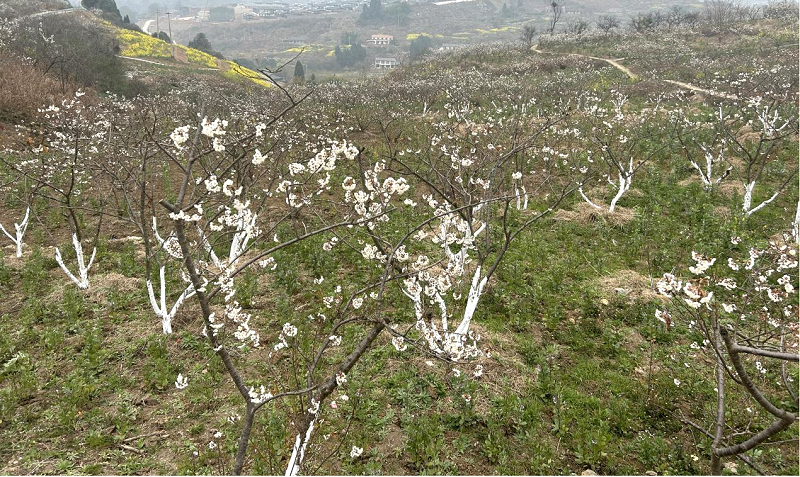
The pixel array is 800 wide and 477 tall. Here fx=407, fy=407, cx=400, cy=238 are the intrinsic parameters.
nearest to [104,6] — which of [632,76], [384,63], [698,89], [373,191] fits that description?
[384,63]

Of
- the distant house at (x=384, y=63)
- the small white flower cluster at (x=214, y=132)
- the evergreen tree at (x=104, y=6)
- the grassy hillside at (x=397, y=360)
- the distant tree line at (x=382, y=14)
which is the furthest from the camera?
the distant tree line at (x=382, y=14)

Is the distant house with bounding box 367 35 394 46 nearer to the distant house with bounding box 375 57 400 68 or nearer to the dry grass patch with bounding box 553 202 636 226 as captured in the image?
the distant house with bounding box 375 57 400 68

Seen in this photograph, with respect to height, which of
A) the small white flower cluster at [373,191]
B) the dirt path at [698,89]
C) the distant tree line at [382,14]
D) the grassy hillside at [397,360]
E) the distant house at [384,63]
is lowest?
the grassy hillside at [397,360]

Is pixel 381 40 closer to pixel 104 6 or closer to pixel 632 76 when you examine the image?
pixel 104 6

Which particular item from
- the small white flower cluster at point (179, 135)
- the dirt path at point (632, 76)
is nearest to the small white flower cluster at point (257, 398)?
the small white flower cluster at point (179, 135)

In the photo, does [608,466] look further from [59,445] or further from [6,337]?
[6,337]

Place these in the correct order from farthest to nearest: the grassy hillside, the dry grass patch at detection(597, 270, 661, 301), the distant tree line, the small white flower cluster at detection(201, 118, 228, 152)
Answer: the distant tree line < the dry grass patch at detection(597, 270, 661, 301) < the grassy hillside < the small white flower cluster at detection(201, 118, 228, 152)

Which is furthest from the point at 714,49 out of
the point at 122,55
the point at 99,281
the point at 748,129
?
the point at 122,55

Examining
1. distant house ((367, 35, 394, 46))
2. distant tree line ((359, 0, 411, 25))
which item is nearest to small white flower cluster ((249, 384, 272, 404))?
distant house ((367, 35, 394, 46))

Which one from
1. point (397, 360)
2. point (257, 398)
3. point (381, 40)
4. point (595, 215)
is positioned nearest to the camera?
point (257, 398)

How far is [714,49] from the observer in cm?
4103

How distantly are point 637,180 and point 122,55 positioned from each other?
61371 mm

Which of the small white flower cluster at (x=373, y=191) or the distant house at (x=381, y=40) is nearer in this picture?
the small white flower cluster at (x=373, y=191)

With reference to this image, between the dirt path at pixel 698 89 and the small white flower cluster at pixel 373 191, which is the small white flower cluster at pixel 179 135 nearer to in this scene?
the small white flower cluster at pixel 373 191
